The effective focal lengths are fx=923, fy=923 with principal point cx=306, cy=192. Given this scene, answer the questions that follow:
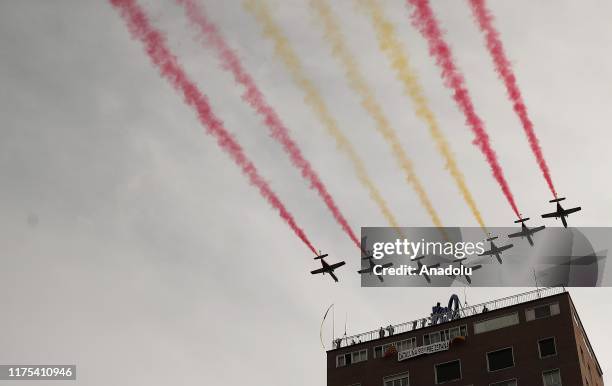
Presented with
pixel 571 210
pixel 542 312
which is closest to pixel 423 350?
pixel 542 312

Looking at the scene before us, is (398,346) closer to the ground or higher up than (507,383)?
higher up

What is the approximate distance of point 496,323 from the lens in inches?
4065

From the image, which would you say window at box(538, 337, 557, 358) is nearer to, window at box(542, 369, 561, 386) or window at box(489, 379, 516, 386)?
window at box(542, 369, 561, 386)

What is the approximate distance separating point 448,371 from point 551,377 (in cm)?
1219

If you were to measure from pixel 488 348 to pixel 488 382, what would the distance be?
4117 mm

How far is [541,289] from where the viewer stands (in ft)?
335

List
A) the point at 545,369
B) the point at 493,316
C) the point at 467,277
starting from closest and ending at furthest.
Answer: the point at 545,369 < the point at 493,316 < the point at 467,277

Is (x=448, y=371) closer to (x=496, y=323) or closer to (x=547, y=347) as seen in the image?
(x=496, y=323)

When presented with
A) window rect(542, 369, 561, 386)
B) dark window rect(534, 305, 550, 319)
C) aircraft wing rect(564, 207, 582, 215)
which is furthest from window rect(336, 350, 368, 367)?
aircraft wing rect(564, 207, 582, 215)

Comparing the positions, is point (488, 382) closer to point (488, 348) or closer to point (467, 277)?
point (488, 348)

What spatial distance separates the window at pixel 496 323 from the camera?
335 ft

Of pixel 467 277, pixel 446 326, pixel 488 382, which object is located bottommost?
pixel 488 382

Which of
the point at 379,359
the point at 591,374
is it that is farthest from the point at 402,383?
the point at 591,374

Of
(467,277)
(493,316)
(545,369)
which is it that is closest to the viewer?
(545,369)
